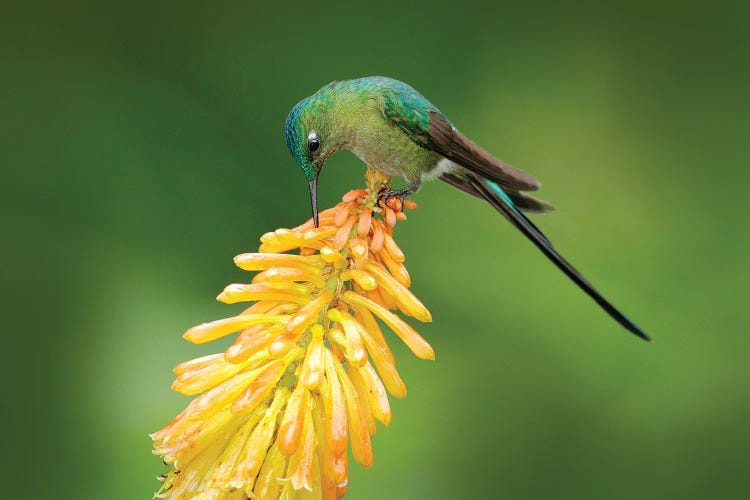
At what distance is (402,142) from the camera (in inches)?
119

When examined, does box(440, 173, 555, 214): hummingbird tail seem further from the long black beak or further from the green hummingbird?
the long black beak

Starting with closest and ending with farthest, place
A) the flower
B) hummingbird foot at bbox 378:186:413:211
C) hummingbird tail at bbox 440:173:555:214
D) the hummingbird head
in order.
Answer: the flower
hummingbird foot at bbox 378:186:413:211
the hummingbird head
hummingbird tail at bbox 440:173:555:214

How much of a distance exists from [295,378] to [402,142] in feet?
4.32

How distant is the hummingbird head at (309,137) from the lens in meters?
2.66

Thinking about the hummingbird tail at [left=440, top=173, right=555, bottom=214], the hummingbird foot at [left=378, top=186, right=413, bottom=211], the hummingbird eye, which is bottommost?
the hummingbird tail at [left=440, top=173, right=555, bottom=214]

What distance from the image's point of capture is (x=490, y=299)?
153 inches

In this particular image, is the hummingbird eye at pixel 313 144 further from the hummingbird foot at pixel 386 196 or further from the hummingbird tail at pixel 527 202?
the hummingbird tail at pixel 527 202

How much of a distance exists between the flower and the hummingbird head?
54 cm

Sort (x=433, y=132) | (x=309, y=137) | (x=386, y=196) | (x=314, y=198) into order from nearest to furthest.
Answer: (x=386, y=196) < (x=314, y=198) < (x=309, y=137) < (x=433, y=132)

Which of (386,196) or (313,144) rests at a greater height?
(313,144)

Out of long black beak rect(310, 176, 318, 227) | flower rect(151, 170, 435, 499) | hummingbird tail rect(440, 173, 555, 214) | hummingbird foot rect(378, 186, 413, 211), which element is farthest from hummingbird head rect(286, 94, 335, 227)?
hummingbird tail rect(440, 173, 555, 214)

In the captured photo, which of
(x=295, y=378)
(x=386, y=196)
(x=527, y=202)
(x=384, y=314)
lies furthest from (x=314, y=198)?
(x=527, y=202)

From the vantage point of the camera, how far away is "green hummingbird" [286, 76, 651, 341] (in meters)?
2.74

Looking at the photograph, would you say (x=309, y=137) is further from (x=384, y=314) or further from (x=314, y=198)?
(x=384, y=314)
